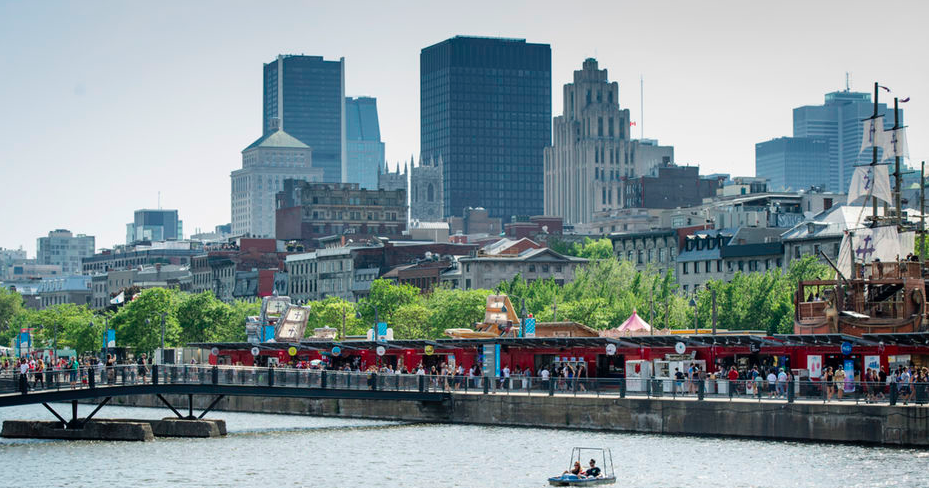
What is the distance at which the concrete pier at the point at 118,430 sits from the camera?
247 ft

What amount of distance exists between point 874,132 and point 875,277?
42.1 feet

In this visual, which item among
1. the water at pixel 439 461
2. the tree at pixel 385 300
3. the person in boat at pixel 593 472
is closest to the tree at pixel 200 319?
the tree at pixel 385 300

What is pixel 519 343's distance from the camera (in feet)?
291

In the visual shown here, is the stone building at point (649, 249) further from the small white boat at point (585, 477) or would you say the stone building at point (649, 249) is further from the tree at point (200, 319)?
the small white boat at point (585, 477)

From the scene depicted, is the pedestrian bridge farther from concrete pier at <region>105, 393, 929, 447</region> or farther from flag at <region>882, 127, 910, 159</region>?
flag at <region>882, 127, 910, 159</region>

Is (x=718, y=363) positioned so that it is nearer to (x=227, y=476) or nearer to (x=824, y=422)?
(x=824, y=422)

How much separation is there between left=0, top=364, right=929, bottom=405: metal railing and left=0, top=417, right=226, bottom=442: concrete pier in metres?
2.01

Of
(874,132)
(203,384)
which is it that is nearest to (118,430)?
(203,384)

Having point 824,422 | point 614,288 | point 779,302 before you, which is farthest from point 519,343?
point 614,288

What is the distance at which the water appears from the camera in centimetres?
5853

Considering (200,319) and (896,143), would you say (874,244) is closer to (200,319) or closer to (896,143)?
(896,143)

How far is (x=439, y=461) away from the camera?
6600cm

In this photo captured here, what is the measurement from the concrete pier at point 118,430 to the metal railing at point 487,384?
2.01m

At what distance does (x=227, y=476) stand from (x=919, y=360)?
3063 cm
